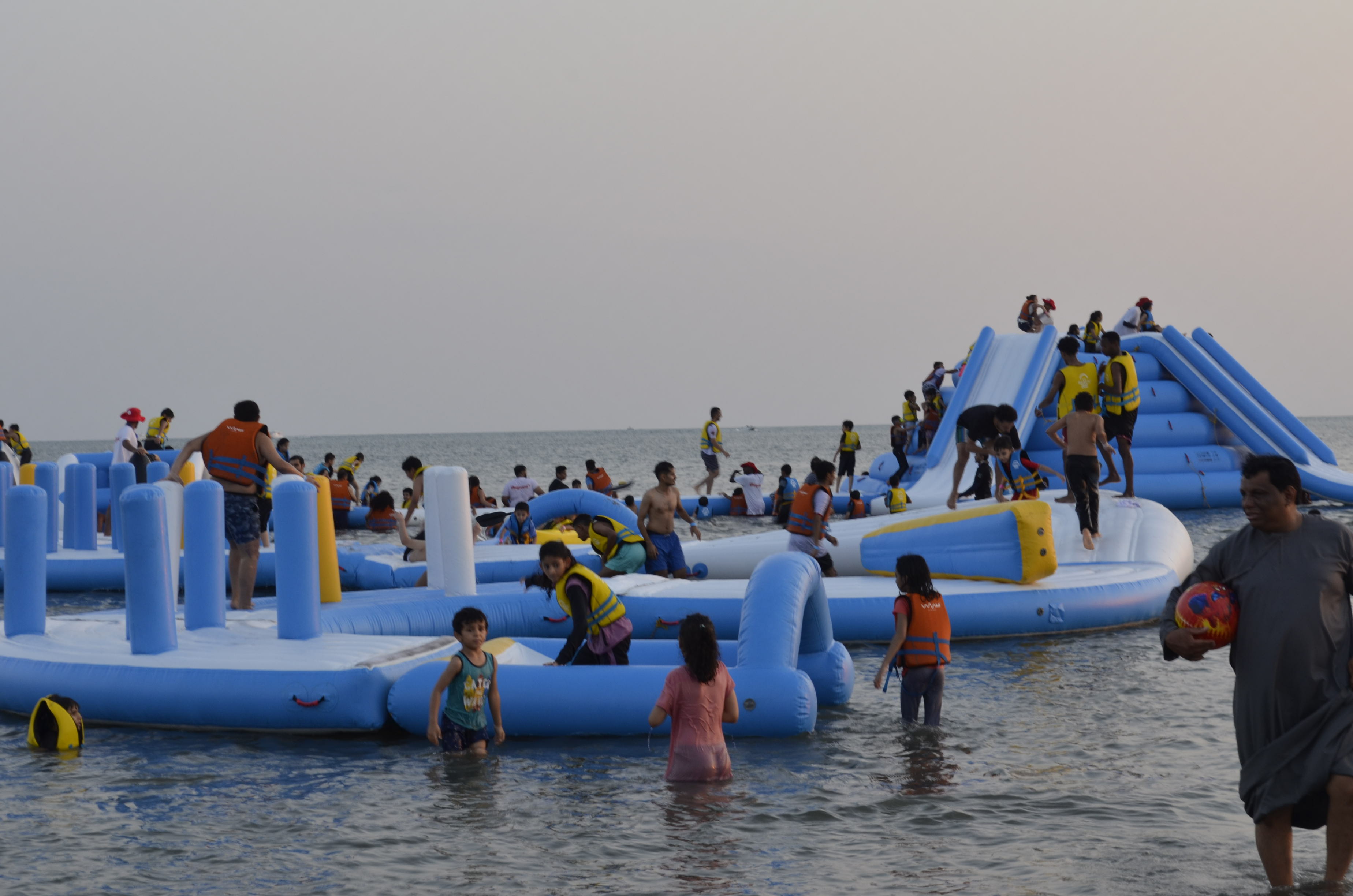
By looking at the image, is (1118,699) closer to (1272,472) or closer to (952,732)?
(952,732)

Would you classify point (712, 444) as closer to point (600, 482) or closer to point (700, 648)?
point (600, 482)

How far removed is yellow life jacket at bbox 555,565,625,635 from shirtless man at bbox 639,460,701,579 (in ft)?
10.4

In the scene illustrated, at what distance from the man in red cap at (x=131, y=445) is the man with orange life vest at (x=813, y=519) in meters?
9.50

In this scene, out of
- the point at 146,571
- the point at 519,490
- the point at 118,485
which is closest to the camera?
the point at 146,571

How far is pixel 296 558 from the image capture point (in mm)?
6934

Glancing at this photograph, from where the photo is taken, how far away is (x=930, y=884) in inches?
164

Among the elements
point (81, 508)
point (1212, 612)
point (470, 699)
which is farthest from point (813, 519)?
point (81, 508)

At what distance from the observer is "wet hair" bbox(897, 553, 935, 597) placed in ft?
19.4

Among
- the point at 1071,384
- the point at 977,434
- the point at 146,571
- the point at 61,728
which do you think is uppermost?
the point at 1071,384

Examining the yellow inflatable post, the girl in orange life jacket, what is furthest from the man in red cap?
the girl in orange life jacket

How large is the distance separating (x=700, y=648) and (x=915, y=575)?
54.8 inches

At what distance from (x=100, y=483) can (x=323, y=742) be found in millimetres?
13422

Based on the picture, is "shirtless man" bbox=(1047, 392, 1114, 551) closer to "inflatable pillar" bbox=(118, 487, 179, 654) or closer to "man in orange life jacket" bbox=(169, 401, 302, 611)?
"man in orange life jacket" bbox=(169, 401, 302, 611)

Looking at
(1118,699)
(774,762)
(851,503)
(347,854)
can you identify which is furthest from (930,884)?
(851,503)
